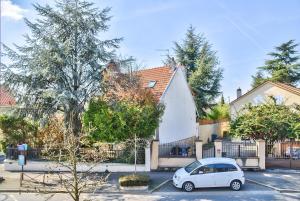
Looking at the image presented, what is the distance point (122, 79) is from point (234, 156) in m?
8.31

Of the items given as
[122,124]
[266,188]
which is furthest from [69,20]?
[266,188]

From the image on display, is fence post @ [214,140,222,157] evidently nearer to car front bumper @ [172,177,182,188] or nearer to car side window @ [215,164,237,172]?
car side window @ [215,164,237,172]

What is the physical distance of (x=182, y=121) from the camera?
2884 centimetres

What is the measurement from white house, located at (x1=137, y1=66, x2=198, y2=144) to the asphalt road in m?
7.56

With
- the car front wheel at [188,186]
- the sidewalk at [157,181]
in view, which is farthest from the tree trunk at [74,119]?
the car front wheel at [188,186]

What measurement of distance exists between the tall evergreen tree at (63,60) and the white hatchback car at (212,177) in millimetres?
8007

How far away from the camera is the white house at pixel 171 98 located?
2519 cm

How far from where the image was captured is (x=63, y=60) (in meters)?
21.4

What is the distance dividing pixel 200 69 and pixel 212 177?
785 inches

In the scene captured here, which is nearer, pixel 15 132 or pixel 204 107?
pixel 15 132

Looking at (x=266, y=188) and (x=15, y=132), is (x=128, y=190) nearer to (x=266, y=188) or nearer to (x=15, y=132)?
(x=266, y=188)

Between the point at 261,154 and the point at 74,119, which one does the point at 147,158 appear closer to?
the point at 74,119

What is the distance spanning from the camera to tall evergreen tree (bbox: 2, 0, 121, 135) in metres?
21.6

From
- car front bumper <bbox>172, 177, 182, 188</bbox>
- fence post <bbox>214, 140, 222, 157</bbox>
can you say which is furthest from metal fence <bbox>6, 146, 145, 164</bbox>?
fence post <bbox>214, 140, 222, 157</bbox>
